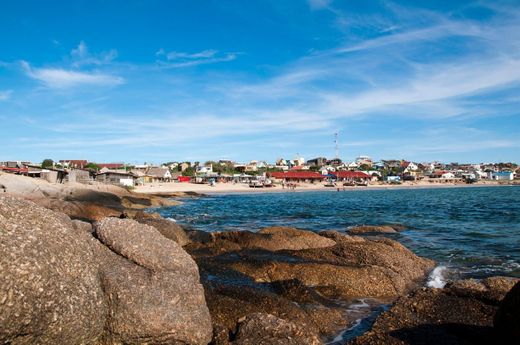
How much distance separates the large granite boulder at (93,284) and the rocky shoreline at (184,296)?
0.01 m

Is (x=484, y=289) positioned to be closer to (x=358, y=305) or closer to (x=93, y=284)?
(x=358, y=305)

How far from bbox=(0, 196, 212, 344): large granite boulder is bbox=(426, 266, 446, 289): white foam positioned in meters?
8.38

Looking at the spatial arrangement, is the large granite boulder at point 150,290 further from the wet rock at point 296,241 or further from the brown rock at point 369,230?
the brown rock at point 369,230

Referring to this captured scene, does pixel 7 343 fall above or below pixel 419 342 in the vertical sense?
above

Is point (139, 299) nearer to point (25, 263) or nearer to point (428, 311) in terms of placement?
point (25, 263)

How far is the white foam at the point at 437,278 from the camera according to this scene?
13016 mm

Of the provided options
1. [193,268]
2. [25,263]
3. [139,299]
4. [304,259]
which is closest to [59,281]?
[25,263]

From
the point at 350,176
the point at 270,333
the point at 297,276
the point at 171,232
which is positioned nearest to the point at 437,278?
the point at 297,276

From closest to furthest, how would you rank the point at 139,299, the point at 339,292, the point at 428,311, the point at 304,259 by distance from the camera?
the point at 139,299 < the point at 428,311 < the point at 339,292 < the point at 304,259

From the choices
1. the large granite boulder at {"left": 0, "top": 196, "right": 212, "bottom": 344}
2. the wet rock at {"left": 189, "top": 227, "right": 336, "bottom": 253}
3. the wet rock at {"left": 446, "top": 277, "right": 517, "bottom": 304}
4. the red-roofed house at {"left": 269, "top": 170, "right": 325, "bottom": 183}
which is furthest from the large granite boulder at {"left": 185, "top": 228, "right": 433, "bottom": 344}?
the red-roofed house at {"left": 269, "top": 170, "right": 325, "bottom": 183}

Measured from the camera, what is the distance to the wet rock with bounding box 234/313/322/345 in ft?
22.3

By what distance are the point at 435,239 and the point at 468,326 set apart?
16.3 m

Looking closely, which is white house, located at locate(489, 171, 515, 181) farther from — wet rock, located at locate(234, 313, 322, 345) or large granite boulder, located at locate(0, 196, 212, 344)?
large granite boulder, located at locate(0, 196, 212, 344)

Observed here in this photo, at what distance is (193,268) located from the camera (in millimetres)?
8172
